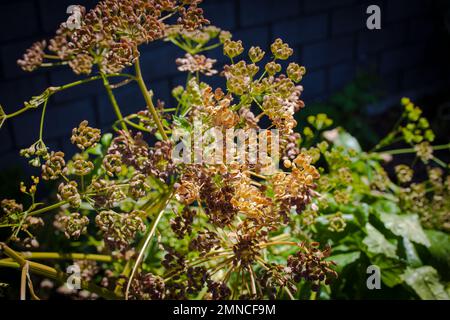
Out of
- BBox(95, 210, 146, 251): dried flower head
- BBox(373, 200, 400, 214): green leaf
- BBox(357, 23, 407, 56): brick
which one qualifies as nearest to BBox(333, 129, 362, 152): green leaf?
BBox(373, 200, 400, 214): green leaf

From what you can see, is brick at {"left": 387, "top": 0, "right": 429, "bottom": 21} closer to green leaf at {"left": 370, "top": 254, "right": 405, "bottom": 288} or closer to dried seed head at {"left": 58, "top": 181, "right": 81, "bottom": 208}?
green leaf at {"left": 370, "top": 254, "right": 405, "bottom": 288}

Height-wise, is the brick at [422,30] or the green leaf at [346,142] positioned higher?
the brick at [422,30]

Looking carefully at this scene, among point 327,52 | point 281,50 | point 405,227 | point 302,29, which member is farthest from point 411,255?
point 327,52

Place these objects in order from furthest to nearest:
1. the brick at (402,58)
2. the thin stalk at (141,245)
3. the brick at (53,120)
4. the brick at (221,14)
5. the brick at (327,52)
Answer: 1. the brick at (402,58)
2. the brick at (327,52)
3. the brick at (221,14)
4. the brick at (53,120)
5. the thin stalk at (141,245)

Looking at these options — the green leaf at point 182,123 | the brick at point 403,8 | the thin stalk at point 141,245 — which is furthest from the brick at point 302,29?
the green leaf at point 182,123

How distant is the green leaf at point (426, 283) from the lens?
5.51 ft

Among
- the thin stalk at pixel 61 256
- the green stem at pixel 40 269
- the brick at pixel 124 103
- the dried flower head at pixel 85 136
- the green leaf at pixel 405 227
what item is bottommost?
the green stem at pixel 40 269

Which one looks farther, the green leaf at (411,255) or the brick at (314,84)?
the brick at (314,84)

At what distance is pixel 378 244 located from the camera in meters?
1.69

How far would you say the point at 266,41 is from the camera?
318cm

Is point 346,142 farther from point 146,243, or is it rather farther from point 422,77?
point 422,77

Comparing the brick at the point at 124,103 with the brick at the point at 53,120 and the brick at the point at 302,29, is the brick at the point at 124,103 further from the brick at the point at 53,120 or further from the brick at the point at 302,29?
the brick at the point at 302,29

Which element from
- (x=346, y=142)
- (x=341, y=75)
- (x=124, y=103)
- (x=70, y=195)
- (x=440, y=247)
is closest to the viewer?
(x=70, y=195)

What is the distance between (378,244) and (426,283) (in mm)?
188
